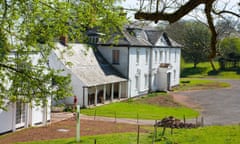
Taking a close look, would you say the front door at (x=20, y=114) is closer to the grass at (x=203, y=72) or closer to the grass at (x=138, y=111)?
the grass at (x=138, y=111)

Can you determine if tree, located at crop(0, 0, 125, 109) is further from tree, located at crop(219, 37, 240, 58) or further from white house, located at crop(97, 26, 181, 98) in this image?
white house, located at crop(97, 26, 181, 98)

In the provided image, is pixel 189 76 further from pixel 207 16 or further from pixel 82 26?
pixel 207 16

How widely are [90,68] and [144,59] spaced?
970cm

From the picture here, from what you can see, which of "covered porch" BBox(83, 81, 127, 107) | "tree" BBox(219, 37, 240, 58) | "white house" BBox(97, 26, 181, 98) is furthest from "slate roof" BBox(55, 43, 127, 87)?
"tree" BBox(219, 37, 240, 58)

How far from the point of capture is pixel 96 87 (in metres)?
36.7

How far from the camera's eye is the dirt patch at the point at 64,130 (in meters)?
21.9

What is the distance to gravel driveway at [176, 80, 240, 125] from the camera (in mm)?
30688

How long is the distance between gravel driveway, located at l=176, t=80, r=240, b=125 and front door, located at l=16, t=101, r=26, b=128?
1253 cm

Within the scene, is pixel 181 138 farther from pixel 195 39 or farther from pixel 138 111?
pixel 138 111

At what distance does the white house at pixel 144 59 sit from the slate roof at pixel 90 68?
1.10 m

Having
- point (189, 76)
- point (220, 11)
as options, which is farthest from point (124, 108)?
point (189, 76)

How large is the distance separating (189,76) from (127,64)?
105ft

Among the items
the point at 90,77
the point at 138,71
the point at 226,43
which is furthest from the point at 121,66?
the point at 226,43

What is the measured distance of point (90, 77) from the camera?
3634 cm
